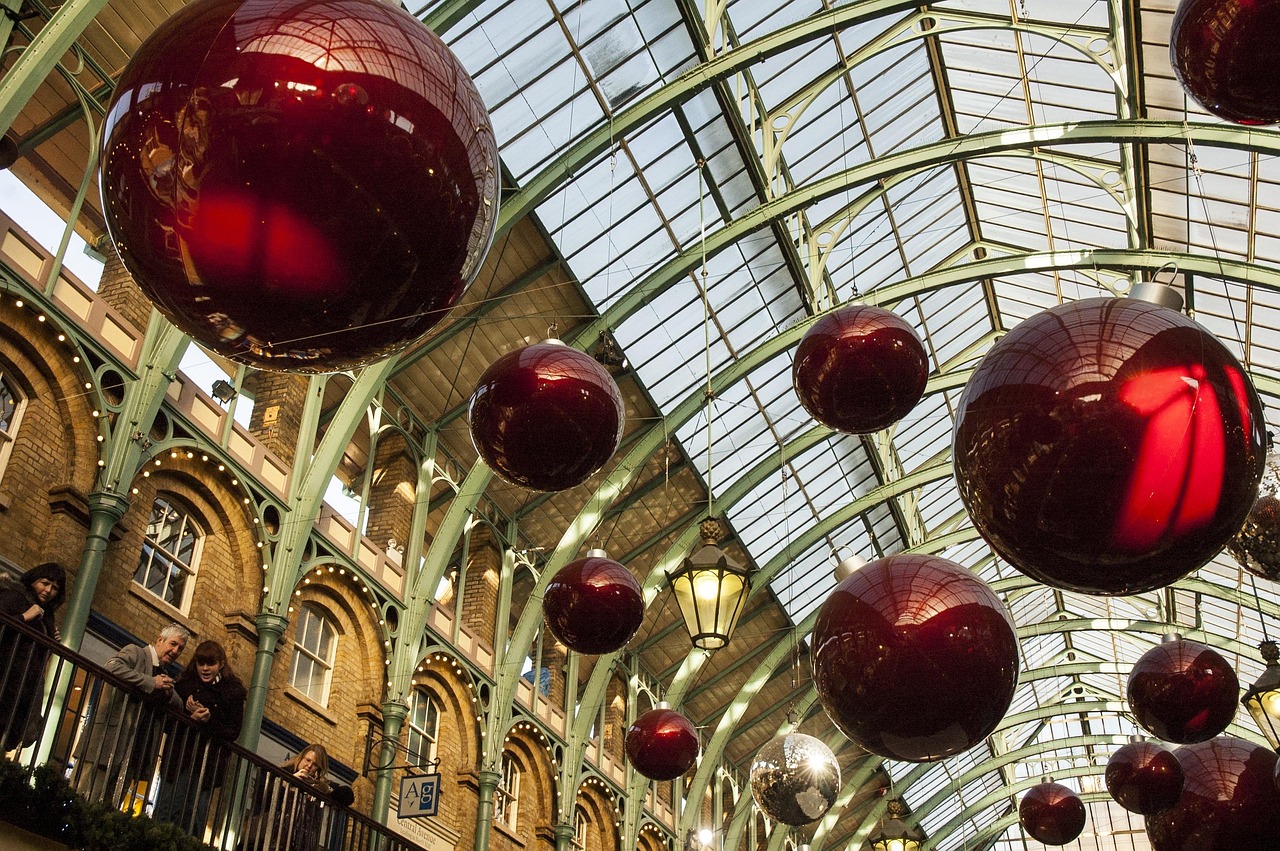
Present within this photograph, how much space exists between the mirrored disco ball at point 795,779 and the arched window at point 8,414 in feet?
23.1

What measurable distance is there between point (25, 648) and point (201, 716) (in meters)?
1.23

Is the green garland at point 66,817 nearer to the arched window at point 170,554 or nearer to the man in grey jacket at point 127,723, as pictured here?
the man in grey jacket at point 127,723

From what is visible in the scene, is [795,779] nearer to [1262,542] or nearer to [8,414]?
[1262,542]

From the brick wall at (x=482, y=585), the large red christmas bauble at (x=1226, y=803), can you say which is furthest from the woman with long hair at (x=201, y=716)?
the brick wall at (x=482, y=585)

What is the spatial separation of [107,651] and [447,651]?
19.7ft

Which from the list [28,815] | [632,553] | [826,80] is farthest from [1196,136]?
[28,815]

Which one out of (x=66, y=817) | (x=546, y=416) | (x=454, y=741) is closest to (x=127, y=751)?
(x=66, y=817)

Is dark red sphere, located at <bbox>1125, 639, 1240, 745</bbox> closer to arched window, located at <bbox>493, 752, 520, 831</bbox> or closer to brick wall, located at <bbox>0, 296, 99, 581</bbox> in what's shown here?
brick wall, located at <bbox>0, 296, 99, 581</bbox>

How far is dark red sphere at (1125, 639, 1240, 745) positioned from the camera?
7.43 meters

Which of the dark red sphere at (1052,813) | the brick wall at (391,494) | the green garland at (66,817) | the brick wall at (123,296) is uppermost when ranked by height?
the brick wall at (391,494)

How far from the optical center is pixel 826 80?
1608 cm

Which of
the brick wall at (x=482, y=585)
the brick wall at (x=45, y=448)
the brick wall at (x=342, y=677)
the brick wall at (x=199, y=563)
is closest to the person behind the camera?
the brick wall at (x=45, y=448)

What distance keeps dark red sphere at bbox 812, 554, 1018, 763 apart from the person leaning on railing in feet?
16.8

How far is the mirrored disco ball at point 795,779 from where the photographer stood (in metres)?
8.02
